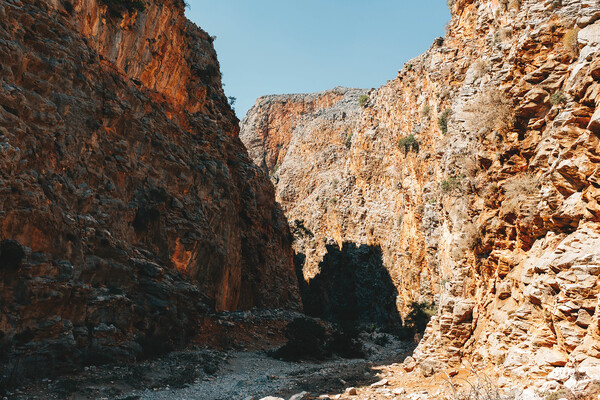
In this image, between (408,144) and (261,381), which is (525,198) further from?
(408,144)

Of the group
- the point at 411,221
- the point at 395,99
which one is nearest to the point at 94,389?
the point at 411,221

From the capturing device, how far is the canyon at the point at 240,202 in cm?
780

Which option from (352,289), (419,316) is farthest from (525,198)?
(352,289)

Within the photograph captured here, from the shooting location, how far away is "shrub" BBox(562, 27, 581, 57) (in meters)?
8.55

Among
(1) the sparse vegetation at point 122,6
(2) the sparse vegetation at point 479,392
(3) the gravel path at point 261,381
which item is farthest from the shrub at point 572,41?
(1) the sparse vegetation at point 122,6

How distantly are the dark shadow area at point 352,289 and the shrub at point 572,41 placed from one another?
99.3ft

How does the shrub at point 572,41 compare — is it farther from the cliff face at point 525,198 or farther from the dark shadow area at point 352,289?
the dark shadow area at point 352,289

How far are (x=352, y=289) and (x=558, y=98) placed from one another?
36710 millimetres

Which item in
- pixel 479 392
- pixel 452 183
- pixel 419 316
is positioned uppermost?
pixel 452 183

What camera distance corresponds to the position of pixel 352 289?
4341cm

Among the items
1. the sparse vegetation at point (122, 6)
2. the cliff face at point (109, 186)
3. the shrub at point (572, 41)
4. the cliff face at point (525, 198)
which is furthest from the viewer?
the sparse vegetation at point (122, 6)

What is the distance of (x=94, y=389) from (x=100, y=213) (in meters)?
7.14

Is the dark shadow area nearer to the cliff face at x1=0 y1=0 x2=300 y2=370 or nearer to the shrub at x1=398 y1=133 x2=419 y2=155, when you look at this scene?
the shrub at x1=398 y1=133 x2=419 y2=155

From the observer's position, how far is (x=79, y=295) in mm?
14055
